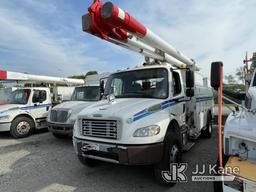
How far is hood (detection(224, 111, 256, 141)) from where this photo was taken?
265cm

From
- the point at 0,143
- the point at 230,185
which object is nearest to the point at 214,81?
the point at 230,185

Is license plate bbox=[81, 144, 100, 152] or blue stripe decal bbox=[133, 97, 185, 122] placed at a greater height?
blue stripe decal bbox=[133, 97, 185, 122]

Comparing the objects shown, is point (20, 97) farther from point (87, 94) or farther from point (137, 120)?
point (137, 120)

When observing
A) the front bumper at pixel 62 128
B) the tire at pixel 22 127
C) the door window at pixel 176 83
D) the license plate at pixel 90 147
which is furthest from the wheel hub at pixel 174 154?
the tire at pixel 22 127

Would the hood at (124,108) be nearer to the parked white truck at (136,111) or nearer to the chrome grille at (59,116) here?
the parked white truck at (136,111)

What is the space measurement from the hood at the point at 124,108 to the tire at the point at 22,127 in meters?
5.70

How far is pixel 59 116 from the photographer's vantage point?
768cm

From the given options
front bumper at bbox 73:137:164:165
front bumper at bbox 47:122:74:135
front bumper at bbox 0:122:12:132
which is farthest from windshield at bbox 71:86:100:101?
front bumper at bbox 73:137:164:165

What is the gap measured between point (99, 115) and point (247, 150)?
248 centimetres

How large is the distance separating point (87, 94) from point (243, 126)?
22.3ft

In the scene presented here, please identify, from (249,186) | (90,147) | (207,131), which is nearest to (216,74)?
(249,186)

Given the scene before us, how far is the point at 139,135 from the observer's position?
374 centimetres

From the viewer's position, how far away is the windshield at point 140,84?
4.73 m

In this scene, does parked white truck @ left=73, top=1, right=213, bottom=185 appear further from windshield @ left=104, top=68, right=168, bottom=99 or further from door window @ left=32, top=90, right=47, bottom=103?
door window @ left=32, top=90, right=47, bottom=103
